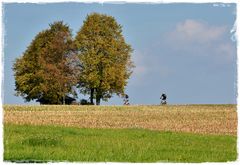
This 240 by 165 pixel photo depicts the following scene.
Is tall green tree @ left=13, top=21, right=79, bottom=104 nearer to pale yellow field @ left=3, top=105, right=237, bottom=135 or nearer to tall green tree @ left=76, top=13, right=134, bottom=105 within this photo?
tall green tree @ left=76, top=13, right=134, bottom=105

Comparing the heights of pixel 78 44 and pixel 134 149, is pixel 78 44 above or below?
above

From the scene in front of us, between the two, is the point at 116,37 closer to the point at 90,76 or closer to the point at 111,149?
the point at 90,76

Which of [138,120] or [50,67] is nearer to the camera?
[138,120]

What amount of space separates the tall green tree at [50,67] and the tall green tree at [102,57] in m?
1.13

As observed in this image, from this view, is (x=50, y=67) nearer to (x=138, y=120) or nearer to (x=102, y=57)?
(x=102, y=57)

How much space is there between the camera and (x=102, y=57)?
5931 cm

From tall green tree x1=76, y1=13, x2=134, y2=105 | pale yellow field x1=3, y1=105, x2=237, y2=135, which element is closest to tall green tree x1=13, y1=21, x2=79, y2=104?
tall green tree x1=76, y1=13, x2=134, y2=105

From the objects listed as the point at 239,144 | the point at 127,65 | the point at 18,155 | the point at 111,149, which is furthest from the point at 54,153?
the point at 127,65

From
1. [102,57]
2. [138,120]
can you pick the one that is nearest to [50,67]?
[102,57]

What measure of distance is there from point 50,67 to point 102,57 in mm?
5232

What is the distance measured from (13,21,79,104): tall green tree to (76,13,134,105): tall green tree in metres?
1.13

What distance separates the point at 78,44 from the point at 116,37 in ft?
13.8

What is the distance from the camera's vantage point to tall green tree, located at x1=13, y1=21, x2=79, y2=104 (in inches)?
2303

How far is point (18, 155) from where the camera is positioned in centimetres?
1144
